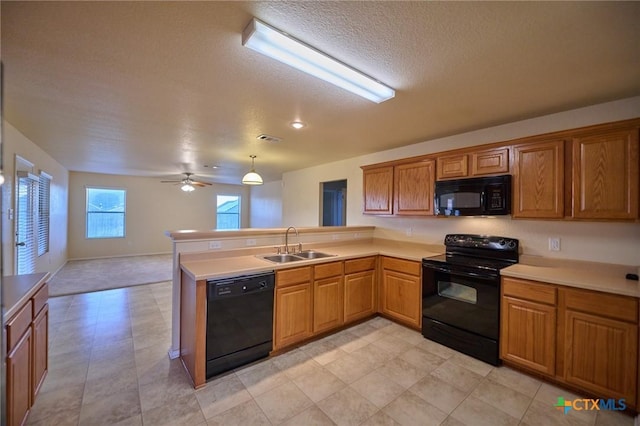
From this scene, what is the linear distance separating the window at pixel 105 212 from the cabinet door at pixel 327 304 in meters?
7.49

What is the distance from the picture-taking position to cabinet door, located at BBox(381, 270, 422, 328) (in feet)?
10.5

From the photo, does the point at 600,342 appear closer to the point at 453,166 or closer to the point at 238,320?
the point at 453,166

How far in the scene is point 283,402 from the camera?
2.07 metres

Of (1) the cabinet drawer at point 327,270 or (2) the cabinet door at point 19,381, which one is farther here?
(1) the cabinet drawer at point 327,270

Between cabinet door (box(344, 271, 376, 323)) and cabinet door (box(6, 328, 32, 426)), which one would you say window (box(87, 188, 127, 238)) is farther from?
cabinet door (box(344, 271, 376, 323))

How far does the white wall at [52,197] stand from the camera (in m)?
3.20

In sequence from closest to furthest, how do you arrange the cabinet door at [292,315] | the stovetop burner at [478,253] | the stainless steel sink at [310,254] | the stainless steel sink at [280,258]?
the cabinet door at [292,315] < the stovetop burner at [478,253] < the stainless steel sink at [280,258] < the stainless steel sink at [310,254]

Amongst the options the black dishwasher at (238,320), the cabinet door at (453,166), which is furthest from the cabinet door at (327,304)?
the cabinet door at (453,166)

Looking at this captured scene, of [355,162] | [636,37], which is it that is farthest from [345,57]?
[355,162]

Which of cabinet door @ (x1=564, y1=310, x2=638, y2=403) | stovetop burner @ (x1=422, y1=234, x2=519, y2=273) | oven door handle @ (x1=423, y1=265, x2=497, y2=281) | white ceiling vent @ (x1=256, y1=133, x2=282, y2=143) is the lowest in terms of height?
cabinet door @ (x1=564, y1=310, x2=638, y2=403)

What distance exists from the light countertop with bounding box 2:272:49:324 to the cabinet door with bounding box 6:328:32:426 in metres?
0.23

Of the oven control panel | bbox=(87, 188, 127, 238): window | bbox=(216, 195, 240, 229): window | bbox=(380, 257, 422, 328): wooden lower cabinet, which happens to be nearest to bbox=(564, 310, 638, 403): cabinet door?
the oven control panel

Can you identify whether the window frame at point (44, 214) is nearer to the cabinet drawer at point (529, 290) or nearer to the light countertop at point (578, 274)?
the cabinet drawer at point (529, 290)

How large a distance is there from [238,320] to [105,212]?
752 centimetres
